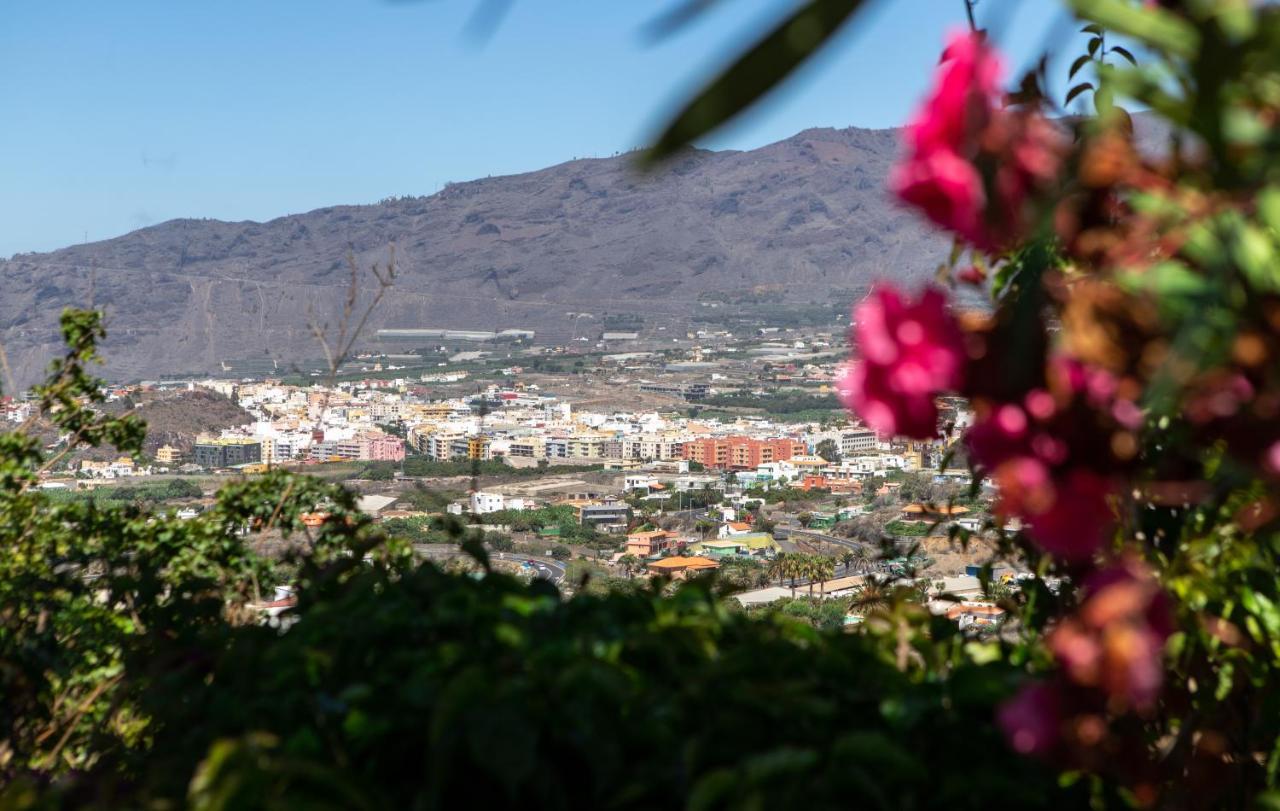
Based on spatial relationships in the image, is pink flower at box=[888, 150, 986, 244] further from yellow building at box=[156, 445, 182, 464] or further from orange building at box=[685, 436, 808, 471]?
orange building at box=[685, 436, 808, 471]

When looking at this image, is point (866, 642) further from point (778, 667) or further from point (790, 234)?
point (790, 234)

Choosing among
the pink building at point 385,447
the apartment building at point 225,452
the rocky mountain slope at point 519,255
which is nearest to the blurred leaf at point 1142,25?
the apartment building at point 225,452

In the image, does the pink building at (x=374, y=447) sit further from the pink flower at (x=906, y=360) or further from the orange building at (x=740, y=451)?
the pink flower at (x=906, y=360)

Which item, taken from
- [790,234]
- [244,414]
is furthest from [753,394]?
[790,234]

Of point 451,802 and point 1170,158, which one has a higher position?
point 1170,158

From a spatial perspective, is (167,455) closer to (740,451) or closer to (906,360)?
(740,451)
